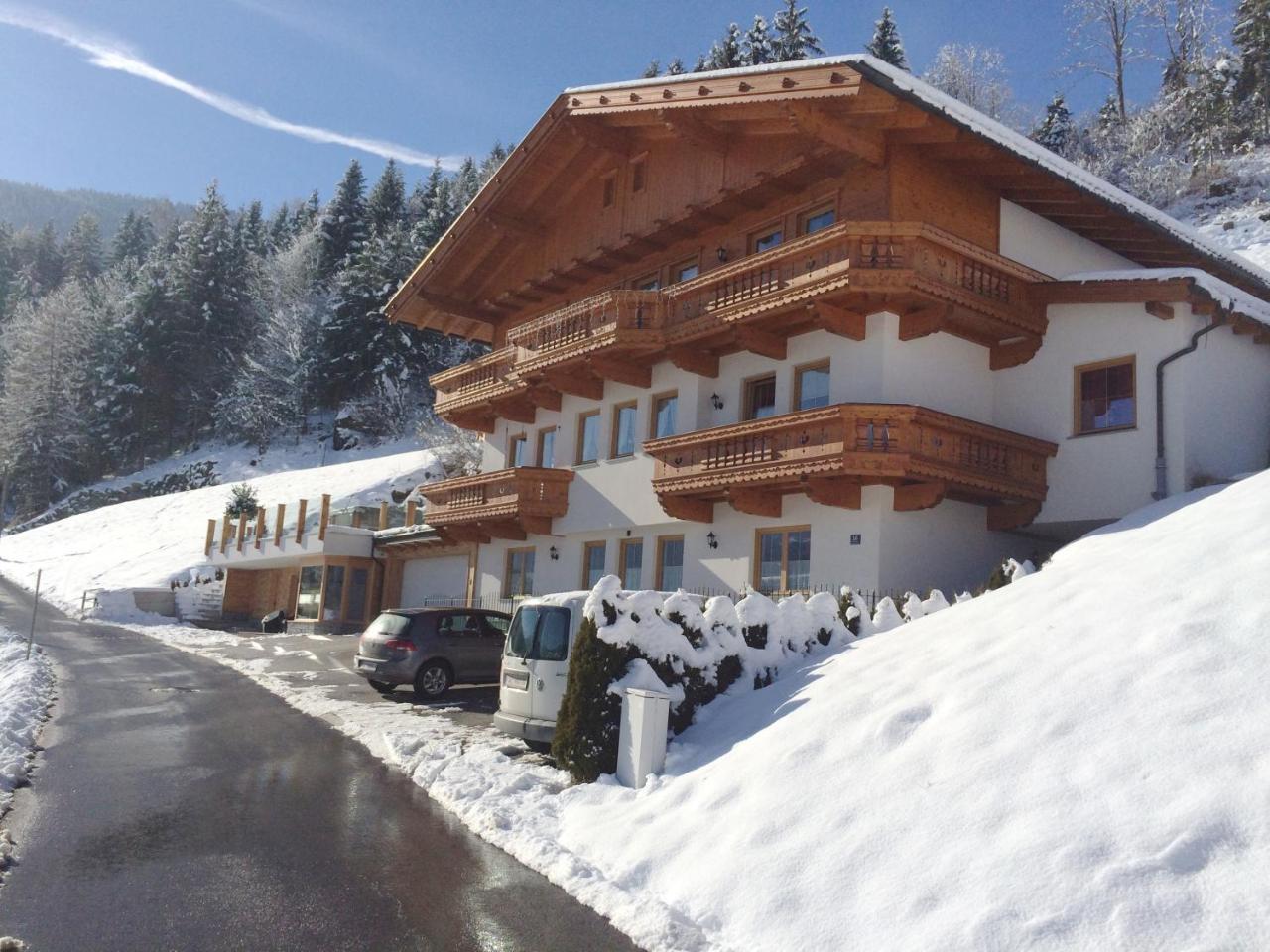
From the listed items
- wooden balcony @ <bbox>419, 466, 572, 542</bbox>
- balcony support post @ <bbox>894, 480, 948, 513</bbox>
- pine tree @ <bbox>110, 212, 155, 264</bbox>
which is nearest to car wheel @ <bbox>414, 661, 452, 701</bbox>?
wooden balcony @ <bbox>419, 466, 572, 542</bbox>

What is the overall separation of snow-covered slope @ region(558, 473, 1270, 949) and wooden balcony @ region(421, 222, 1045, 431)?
27.4 ft

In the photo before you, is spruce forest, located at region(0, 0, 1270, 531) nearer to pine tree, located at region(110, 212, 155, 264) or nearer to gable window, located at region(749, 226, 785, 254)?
pine tree, located at region(110, 212, 155, 264)

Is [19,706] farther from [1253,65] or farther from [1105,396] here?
[1253,65]

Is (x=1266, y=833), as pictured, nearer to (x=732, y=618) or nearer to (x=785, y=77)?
(x=732, y=618)

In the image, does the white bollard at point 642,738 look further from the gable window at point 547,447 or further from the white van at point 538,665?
the gable window at point 547,447

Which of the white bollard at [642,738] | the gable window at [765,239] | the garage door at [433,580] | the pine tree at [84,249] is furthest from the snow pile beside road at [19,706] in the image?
the pine tree at [84,249]

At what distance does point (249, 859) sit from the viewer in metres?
7.63

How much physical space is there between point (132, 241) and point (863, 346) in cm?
11268

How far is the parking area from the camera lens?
1675 centimetres

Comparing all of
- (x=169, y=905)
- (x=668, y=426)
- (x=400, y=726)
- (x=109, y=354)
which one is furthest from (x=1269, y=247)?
(x=109, y=354)

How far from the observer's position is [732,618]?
1122 cm

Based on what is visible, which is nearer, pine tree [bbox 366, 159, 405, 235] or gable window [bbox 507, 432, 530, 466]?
gable window [bbox 507, 432, 530, 466]

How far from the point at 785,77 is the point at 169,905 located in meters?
15.8

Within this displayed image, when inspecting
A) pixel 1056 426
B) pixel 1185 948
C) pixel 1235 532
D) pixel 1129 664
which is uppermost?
pixel 1056 426
